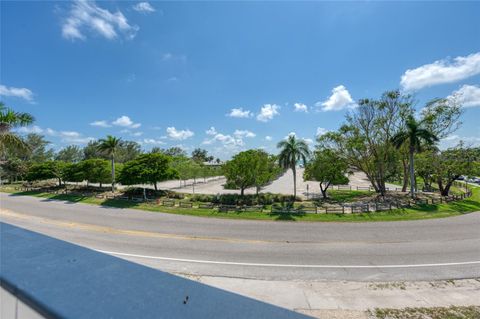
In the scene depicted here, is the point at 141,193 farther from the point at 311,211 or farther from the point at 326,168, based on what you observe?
the point at 326,168

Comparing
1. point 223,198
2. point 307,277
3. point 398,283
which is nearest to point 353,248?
point 398,283

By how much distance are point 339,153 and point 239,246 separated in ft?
77.7

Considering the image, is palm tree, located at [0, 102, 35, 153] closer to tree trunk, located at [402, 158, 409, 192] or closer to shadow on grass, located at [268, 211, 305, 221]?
shadow on grass, located at [268, 211, 305, 221]

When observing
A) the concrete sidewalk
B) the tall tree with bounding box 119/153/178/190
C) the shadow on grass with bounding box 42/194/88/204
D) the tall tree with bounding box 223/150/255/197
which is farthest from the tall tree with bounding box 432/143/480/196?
the shadow on grass with bounding box 42/194/88/204

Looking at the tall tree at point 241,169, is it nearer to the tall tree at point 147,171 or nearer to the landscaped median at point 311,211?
the landscaped median at point 311,211

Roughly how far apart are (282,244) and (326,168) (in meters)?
18.5

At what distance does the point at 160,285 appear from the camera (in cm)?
140

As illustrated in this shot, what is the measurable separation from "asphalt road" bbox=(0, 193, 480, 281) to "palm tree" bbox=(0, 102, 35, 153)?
6626 millimetres

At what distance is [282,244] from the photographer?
13.8 meters

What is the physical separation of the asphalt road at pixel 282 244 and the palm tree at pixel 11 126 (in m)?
6.63

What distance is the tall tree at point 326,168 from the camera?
29766mm

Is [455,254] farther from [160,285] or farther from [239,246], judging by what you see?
Result: [160,285]

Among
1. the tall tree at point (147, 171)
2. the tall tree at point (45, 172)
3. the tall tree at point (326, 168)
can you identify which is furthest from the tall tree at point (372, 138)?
the tall tree at point (45, 172)

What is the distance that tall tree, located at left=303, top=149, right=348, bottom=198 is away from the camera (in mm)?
29766
